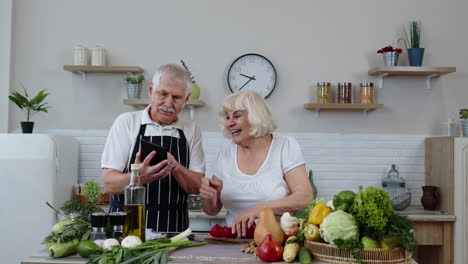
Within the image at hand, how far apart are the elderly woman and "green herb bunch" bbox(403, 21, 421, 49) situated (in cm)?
265

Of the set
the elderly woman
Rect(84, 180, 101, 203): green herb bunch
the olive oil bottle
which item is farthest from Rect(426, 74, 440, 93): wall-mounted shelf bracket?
the olive oil bottle

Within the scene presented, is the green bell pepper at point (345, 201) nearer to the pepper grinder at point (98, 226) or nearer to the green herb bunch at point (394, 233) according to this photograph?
the green herb bunch at point (394, 233)

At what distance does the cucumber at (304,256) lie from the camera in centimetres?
203

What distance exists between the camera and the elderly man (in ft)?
9.05

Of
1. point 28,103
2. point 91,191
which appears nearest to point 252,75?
point 91,191

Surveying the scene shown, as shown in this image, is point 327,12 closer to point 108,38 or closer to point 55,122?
point 108,38

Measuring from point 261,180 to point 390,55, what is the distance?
268cm

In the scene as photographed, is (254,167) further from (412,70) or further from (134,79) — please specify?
(412,70)

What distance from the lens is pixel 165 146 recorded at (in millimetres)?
2896

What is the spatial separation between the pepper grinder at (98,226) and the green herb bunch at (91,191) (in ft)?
9.10

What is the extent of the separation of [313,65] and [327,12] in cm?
51

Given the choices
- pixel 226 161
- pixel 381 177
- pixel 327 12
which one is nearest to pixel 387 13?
pixel 327 12

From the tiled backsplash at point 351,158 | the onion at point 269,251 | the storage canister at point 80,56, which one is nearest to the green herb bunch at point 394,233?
the onion at point 269,251

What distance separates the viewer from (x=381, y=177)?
527 centimetres
